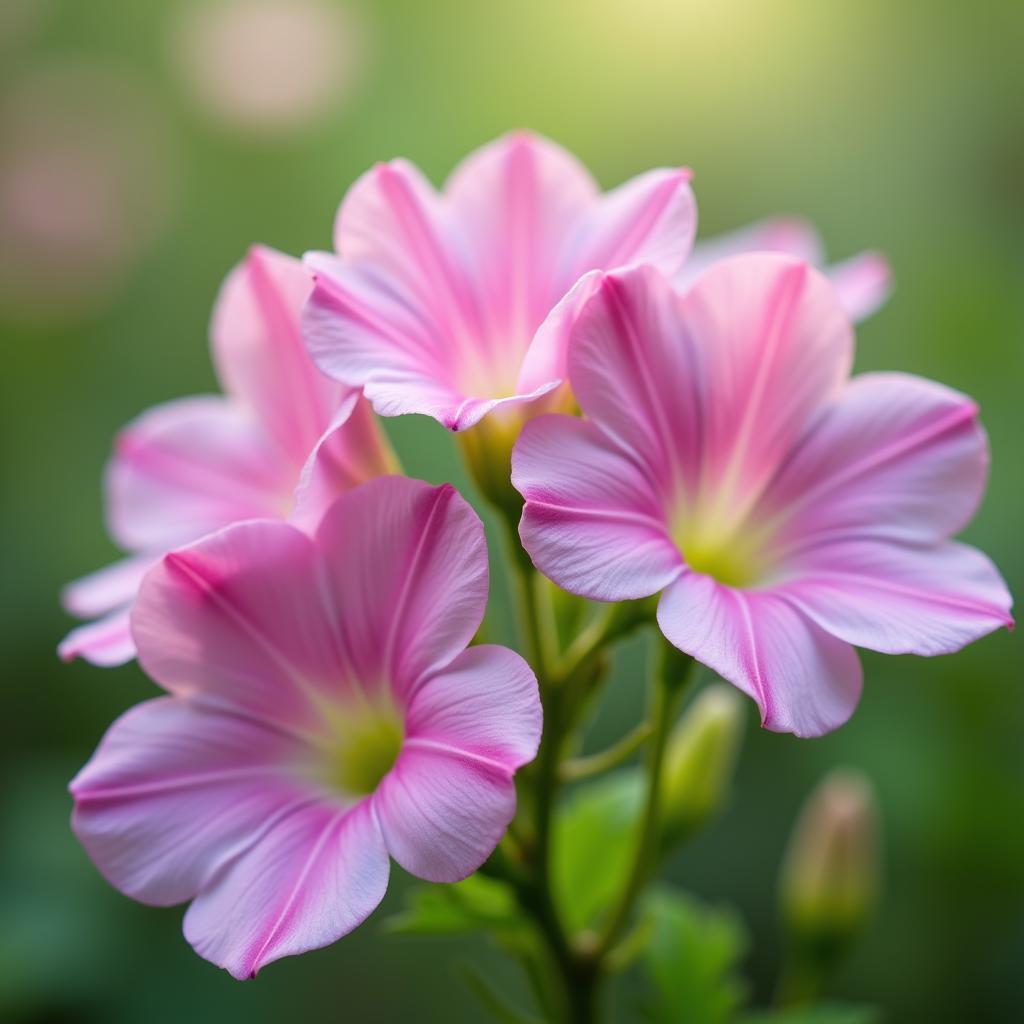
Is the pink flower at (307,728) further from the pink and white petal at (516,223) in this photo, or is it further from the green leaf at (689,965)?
the green leaf at (689,965)

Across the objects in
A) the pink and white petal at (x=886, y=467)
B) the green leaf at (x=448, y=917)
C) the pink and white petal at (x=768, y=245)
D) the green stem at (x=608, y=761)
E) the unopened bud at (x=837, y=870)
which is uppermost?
the pink and white petal at (x=768, y=245)

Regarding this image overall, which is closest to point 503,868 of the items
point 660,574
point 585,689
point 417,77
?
point 585,689

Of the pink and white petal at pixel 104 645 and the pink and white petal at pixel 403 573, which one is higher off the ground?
the pink and white petal at pixel 403 573

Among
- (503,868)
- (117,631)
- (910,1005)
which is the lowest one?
(910,1005)

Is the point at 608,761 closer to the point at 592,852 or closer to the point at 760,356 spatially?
the point at 592,852

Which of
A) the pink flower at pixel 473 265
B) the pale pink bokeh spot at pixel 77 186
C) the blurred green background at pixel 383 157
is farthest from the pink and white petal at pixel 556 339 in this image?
the pale pink bokeh spot at pixel 77 186

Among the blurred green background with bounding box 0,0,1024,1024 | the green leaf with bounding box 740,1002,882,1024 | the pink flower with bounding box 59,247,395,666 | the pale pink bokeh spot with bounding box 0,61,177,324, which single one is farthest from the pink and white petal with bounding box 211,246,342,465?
the pale pink bokeh spot with bounding box 0,61,177,324

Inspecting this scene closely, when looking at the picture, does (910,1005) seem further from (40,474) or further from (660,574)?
(40,474)

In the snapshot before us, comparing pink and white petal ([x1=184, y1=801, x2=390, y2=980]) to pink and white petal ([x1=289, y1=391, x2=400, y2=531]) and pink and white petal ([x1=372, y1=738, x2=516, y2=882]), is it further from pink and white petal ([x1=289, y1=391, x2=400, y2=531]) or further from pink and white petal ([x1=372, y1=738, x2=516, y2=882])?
pink and white petal ([x1=289, y1=391, x2=400, y2=531])
